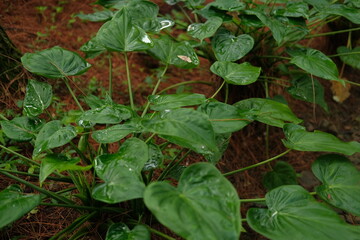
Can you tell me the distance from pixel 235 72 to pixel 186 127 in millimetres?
583

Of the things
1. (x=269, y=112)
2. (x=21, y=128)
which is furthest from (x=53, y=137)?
(x=269, y=112)

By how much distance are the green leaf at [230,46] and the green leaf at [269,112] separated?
254 mm

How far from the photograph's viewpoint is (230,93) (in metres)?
2.11

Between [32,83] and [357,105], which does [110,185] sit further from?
[357,105]

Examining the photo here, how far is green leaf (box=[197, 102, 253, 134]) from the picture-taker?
1.21 meters

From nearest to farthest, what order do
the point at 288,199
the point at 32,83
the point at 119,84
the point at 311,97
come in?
the point at 288,199 → the point at 32,83 → the point at 311,97 → the point at 119,84

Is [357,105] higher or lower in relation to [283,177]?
lower

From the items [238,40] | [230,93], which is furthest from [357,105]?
[238,40]

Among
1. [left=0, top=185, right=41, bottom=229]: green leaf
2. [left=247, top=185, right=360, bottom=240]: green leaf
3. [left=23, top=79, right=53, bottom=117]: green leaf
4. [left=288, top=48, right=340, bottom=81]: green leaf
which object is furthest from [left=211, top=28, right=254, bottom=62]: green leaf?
[left=0, top=185, right=41, bottom=229]: green leaf

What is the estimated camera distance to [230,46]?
1.68 metres

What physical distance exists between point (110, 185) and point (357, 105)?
2301 mm

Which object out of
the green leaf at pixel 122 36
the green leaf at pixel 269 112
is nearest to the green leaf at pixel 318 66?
the green leaf at pixel 269 112

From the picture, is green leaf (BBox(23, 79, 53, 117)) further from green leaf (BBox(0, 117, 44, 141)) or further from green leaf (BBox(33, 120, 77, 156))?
green leaf (BBox(33, 120, 77, 156))

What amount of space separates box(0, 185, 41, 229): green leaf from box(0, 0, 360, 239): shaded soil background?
1.32ft
